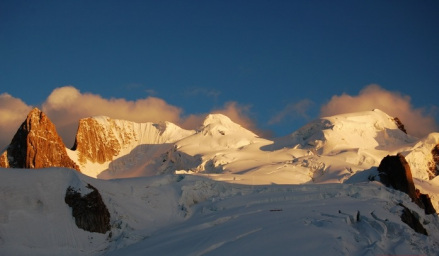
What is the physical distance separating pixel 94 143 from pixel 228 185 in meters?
69.3

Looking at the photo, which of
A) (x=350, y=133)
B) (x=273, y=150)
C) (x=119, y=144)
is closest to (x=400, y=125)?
(x=350, y=133)

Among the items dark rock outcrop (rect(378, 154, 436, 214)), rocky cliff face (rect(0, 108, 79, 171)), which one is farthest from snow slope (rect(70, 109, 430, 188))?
dark rock outcrop (rect(378, 154, 436, 214))

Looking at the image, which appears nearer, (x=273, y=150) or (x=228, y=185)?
(x=228, y=185)

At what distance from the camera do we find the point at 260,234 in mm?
20844

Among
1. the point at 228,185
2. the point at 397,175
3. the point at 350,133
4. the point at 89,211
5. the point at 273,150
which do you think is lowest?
the point at 89,211

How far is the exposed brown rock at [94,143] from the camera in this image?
99250mm

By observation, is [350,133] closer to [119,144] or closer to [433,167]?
[433,167]

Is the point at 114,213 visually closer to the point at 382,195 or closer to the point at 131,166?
the point at 382,195

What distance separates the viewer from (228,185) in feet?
120

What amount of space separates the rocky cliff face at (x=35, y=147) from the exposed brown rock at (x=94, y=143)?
13584 millimetres

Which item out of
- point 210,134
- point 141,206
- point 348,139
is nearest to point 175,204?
point 141,206

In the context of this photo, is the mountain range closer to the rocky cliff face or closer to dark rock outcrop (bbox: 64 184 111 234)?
the rocky cliff face

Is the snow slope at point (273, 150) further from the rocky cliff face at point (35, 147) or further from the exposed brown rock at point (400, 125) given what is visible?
the rocky cliff face at point (35, 147)

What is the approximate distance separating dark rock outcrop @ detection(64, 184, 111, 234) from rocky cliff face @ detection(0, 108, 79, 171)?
57.1 m
